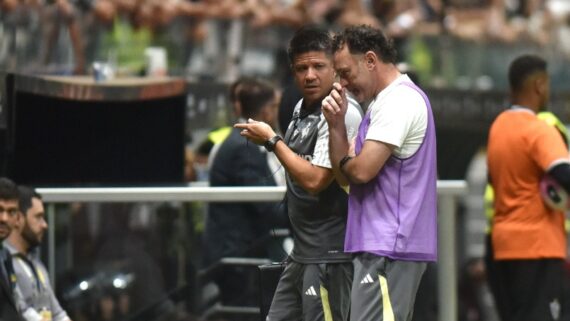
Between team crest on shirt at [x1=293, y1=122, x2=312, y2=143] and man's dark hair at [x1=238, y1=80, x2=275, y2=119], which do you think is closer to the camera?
team crest on shirt at [x1=293, y1=122, x2=312, y2=143]

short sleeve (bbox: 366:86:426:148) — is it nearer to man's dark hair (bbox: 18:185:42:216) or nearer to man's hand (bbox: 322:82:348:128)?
man's hand (bbox: 322:82:348:128)

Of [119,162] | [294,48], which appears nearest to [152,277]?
[119,162]

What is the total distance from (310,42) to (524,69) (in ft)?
9.11

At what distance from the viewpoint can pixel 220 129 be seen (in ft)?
42.0

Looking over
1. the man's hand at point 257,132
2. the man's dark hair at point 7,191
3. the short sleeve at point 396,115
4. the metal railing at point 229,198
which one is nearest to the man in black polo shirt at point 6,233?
the man's dark hair at point 7,191

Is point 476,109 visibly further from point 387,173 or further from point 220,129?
point 387,173

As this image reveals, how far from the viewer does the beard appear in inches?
380

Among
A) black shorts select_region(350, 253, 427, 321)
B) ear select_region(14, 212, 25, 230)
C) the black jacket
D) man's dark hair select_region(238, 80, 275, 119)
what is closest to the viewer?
black shorts select_region(350, 253, 427, 321)

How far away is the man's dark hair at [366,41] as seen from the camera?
7.46 meters

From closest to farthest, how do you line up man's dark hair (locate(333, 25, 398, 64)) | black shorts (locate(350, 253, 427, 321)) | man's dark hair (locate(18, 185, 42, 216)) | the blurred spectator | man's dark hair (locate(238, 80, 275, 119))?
black shorts (locate(350, 253, 427, 321)) < man's dark hair (locate(333, 25, 398, 64)) < man's dark hair (locate(18, 185, 42, 216)) < the blurred spectator < man's dark hair (locate(238, 80, 275, 119))

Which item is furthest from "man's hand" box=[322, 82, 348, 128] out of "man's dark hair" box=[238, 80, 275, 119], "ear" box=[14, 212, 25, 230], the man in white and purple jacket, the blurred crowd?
the blurred crowd

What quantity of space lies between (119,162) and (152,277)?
1751mm

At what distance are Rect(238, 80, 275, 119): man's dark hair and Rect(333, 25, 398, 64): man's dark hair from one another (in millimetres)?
3044

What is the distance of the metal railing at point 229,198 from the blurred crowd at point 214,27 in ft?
3.34
